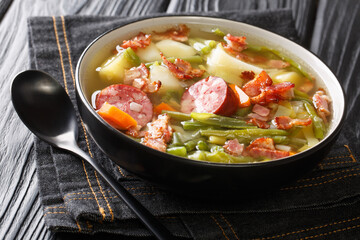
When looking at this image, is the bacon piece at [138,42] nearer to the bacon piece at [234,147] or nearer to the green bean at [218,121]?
the green bean at [218,121]

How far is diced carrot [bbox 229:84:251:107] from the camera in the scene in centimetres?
191

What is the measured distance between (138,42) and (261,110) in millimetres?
651

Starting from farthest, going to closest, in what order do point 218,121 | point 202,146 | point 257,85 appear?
point 257,85 < point 218,121 < point 202,146

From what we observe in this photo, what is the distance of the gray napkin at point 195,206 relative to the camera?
1.61 metres

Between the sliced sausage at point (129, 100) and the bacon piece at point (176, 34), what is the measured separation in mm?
480

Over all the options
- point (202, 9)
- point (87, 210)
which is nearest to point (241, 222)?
point (87, 210)

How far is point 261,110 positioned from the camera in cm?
190

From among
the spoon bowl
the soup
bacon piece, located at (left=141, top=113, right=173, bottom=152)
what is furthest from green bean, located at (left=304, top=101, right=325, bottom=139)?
the spoon bowl

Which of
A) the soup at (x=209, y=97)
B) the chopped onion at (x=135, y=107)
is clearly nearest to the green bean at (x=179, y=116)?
the soup at (x=209, y=97)

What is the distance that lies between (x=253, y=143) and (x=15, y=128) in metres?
1.02

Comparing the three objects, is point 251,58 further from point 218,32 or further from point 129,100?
point 129,100

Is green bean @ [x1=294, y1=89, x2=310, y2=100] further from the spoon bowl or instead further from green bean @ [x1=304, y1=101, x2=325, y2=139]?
the spoon bowl

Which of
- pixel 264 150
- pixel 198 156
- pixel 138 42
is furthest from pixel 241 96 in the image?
pixel 138 42

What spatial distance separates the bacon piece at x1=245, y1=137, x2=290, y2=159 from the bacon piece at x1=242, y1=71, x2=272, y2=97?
11.5 inches
